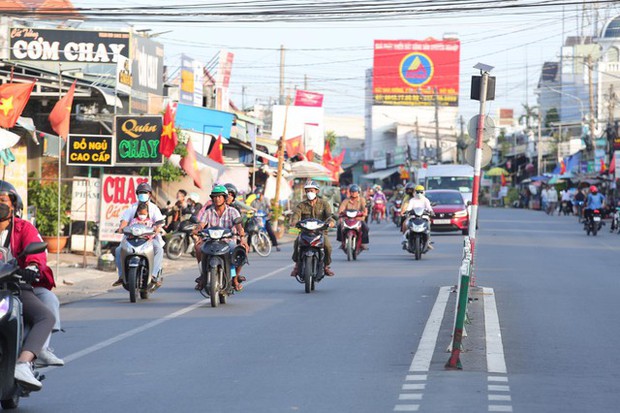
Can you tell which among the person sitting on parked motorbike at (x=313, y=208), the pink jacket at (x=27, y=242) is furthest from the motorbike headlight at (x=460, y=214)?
the pink jacket at (x=27, y=242)

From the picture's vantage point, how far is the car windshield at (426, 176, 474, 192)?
47531mm

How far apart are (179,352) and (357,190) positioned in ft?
43.6

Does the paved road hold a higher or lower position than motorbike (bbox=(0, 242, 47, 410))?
lower

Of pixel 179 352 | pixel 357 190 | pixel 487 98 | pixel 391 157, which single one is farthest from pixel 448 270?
pixel 391 157

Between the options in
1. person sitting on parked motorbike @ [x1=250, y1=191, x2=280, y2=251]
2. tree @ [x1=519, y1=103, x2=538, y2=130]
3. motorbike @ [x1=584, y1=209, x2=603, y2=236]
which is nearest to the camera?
person sitting on parked motorbike @ [x1=250, y1=191, x2=280, y2=251]

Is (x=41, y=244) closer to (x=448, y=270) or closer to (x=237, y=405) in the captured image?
(x=237, y=405)

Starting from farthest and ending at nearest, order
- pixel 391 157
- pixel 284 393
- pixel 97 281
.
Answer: pixel 391 157 < pixel 97 281 < pixel 284 393

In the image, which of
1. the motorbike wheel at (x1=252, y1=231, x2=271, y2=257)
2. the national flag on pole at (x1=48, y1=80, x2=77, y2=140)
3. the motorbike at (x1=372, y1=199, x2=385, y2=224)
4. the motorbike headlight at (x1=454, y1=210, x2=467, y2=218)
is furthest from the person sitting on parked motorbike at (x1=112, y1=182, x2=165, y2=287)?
the motorbike at (x1=372, y1=199, x2=385, y2=224)

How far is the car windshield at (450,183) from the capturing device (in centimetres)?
4753

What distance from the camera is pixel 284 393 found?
8.48 meters

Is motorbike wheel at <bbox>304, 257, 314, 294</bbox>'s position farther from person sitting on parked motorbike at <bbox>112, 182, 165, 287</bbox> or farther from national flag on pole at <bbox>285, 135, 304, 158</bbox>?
national flag on pole at <bbox>285, 135, 304, 158</bbox>

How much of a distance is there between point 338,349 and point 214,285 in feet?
15.0

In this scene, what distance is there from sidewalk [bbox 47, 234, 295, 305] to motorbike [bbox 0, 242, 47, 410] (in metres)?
9.13

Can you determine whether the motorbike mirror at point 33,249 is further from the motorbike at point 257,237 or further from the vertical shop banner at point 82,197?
the motorbike at point 257,237
